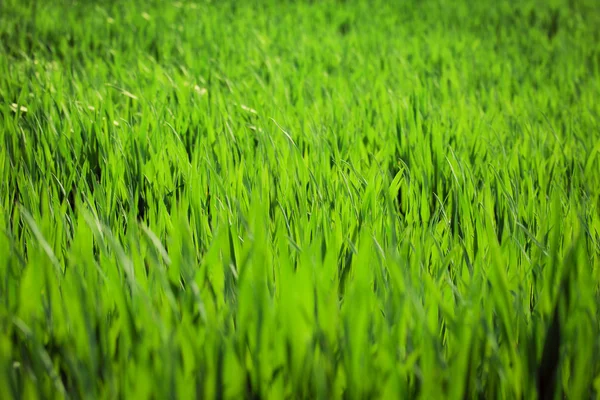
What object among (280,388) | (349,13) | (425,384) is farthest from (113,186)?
(349,13)

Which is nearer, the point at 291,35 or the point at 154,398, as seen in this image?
the point at 154,398

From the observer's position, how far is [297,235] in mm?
854

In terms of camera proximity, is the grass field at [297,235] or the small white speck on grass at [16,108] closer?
the grass field at [297,235]

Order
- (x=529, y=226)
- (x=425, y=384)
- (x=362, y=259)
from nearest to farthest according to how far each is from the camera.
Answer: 1. (x=425, y=384)
2. (x=362, y=259)
3. (x=529, y=226)

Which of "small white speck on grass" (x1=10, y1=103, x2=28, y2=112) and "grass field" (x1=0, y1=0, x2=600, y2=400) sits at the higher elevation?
"small white speck on grass" (x1=10, y1=103, x2=28, y2=112)

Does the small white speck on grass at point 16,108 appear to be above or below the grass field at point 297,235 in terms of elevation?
above

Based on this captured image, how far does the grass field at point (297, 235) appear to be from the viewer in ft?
1.81

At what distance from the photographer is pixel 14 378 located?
514 millimetres

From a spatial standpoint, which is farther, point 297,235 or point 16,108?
point 16,108

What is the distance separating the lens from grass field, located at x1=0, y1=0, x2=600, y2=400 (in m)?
0.55

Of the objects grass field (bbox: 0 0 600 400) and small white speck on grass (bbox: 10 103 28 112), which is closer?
grass field (bbox: 0 0 600 400)

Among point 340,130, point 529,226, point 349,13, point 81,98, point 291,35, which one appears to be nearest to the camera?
point 529,226

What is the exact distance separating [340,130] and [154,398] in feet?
3.79

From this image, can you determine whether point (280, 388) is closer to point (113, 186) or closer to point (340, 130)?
point (113, 186)
